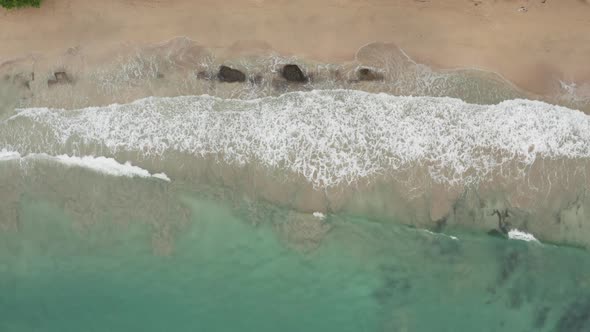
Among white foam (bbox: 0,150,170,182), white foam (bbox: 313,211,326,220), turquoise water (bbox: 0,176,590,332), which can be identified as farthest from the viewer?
white foam (bbox: 0,150,170,182)

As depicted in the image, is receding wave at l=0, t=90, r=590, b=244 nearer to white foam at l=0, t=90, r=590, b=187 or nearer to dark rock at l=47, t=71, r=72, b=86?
white foam at l=0, t=90, r=590, b=187

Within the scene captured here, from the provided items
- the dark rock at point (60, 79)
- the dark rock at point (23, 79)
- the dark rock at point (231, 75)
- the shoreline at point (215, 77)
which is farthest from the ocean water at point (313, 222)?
the dark rock at point (23, 79)

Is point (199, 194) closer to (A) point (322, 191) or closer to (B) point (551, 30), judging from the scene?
(A) point (322, 191)

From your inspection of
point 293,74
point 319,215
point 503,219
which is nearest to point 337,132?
point 293,74

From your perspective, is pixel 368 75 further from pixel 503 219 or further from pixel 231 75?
pixel 503 219

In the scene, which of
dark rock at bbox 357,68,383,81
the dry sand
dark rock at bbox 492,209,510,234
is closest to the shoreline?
dark rock at bbox 357,68,383,81

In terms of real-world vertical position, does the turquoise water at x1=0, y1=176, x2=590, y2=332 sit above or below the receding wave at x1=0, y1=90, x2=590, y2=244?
below
